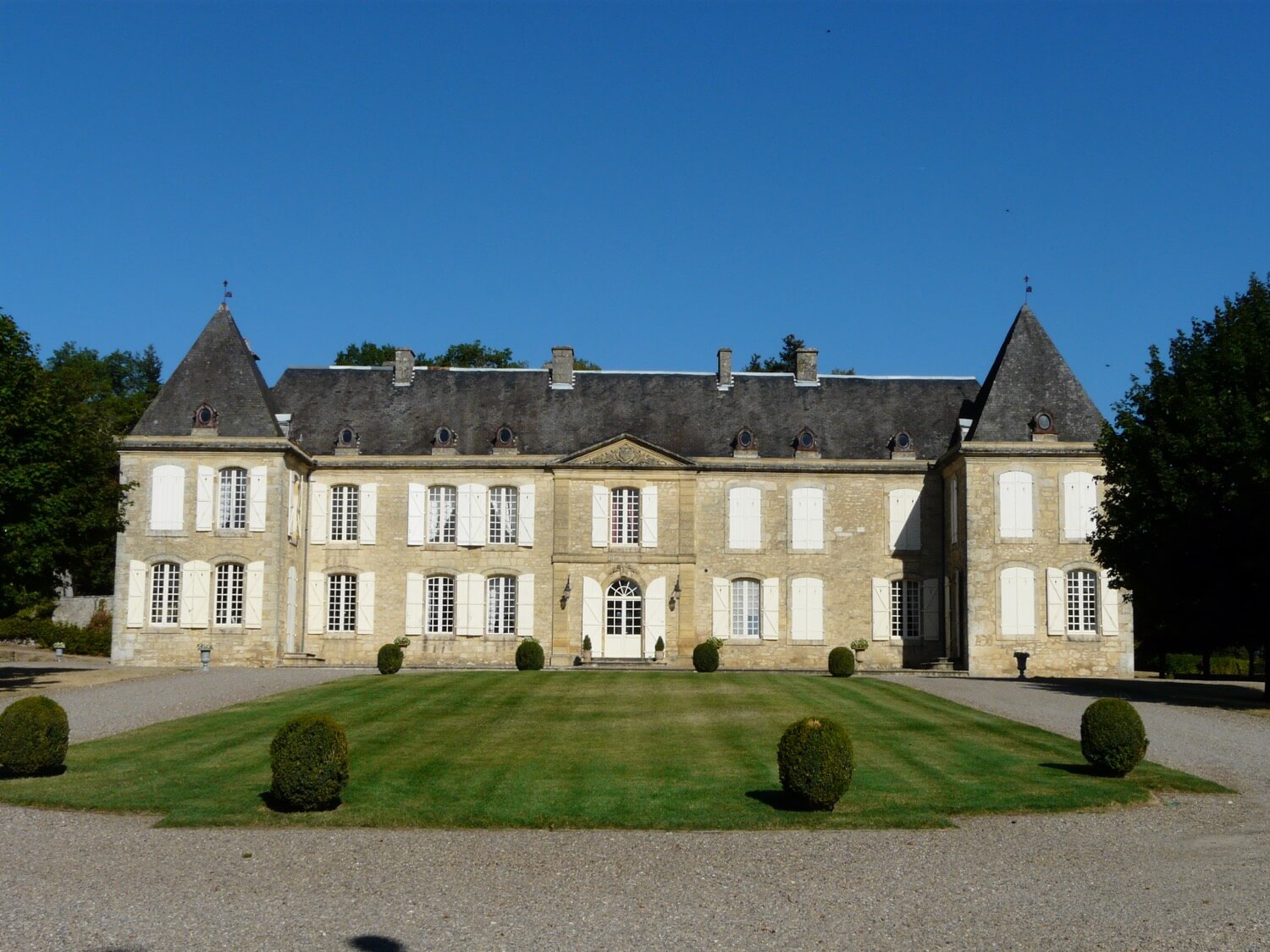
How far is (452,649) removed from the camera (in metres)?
33.8

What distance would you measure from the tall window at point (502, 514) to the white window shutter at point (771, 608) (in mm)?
6565

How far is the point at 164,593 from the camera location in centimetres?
3231

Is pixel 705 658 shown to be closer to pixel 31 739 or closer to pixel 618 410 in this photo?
pixel 618 410

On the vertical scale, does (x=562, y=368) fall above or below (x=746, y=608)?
above

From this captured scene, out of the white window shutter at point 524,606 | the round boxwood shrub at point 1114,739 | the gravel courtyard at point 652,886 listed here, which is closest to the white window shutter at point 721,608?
the white window shutter at point 524,606

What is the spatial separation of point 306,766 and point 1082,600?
77.8ft

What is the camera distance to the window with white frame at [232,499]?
32.4 m

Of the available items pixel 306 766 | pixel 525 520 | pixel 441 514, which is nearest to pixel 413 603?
pixel 441 514

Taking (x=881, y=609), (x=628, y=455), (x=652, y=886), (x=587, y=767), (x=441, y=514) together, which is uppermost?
(x=628, y=455)

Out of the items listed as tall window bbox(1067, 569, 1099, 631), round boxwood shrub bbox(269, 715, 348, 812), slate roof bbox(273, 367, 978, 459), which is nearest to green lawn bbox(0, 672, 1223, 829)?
round boxwood shrub bbox(269, 715, 348, 812)

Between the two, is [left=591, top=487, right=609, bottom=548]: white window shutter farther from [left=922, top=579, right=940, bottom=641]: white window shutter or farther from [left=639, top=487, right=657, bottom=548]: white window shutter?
[left=922, top=579, right=940, bottom=641]: white window shutter

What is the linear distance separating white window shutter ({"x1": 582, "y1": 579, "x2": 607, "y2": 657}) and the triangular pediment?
298cm

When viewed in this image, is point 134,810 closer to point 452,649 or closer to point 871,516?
point 452,649

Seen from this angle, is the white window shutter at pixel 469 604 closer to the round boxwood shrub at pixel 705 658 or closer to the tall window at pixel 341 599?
the tall window at pixel 341 599
